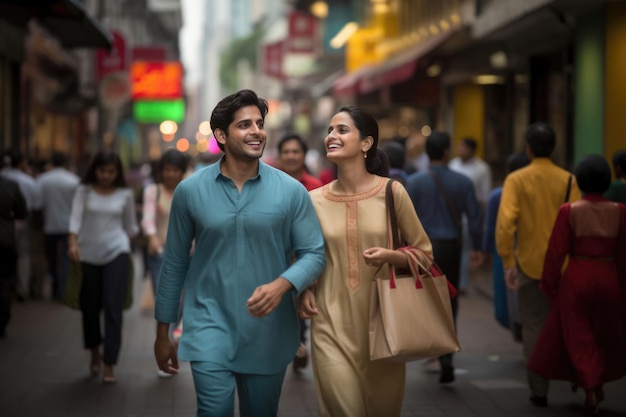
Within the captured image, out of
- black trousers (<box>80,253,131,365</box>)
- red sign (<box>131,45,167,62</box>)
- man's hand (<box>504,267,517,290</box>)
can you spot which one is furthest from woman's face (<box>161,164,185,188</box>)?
red sign (<box>131,45,167,62</box>)

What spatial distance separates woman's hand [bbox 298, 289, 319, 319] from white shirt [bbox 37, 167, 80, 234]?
36.4 ft

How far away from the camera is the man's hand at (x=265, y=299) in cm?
527

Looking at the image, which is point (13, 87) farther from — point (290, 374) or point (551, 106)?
point (290, 374)

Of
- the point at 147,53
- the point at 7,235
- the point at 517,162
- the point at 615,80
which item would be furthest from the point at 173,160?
the point at 147,53

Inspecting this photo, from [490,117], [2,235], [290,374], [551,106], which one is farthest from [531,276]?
[490,117]

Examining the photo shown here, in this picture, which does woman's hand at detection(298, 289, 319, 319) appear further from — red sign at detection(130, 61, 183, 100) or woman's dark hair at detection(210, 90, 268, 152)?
red sign at detection(130, 61, 183, 100)

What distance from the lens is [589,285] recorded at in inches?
321

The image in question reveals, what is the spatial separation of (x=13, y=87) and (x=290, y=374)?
16114mm

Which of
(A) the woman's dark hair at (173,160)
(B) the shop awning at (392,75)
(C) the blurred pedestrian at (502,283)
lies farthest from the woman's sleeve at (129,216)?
(B) the shop awning at (392,75)

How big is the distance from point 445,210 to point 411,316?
4.33 metres

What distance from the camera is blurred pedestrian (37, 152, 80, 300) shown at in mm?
16453

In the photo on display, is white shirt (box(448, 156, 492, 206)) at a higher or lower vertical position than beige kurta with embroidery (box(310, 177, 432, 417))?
higher

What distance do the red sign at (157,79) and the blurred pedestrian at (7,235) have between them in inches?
1165

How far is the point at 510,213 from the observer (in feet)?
29.3
